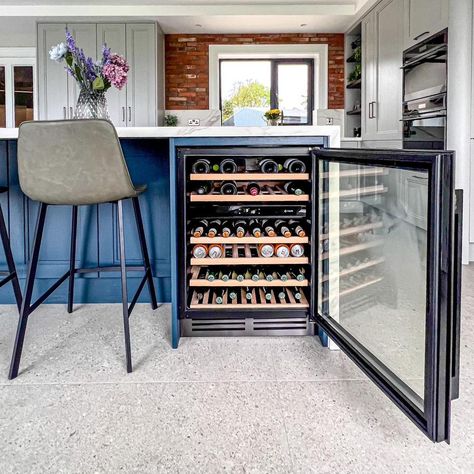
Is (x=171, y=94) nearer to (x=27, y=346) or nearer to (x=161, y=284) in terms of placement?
(x=161, y=284)

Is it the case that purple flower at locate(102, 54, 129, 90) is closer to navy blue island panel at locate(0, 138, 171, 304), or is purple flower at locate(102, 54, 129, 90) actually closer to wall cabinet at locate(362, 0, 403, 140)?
navy blue island panel at locate(0, 138, 171, 304)

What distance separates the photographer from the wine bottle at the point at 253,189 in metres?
2.21

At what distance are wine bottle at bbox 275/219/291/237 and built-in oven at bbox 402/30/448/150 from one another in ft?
6.91

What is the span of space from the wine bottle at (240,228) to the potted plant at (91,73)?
2.58ft

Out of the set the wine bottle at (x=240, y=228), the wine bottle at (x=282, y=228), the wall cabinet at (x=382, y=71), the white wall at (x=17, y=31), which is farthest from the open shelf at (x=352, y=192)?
the white wall at (x=17, y=31)

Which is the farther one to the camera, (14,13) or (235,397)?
(14,13)

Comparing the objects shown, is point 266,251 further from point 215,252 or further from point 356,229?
point 356,229

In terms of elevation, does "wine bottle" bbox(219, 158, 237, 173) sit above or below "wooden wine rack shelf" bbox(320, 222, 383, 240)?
above

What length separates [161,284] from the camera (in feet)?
9.12

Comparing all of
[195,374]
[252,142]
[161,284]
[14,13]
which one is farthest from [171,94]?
[195,374]

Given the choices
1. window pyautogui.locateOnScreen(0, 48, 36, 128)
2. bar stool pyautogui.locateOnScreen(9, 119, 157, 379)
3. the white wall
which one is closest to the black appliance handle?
bar stool pyautogui.locateOnScreen(9, 119, 157, 379)

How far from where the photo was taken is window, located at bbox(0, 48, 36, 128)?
682 cm

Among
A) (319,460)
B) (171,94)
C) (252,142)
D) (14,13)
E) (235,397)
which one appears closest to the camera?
(319,460)

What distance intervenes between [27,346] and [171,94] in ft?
16.0
